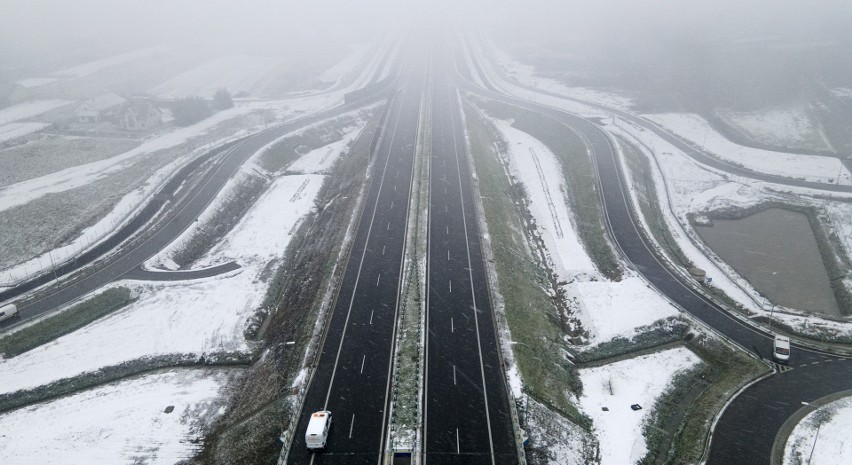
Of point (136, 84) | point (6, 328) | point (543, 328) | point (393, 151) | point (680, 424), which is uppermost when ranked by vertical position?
point (136, 84)

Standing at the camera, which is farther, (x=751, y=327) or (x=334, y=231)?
(x=334, y=231)

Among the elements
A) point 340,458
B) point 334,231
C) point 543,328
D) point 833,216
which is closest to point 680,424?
point 543,328

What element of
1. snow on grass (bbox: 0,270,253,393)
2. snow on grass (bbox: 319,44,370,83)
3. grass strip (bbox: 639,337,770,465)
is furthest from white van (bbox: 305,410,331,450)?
snow on grass (bbox: 319,44,370,83)

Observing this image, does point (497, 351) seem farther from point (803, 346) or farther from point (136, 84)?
point (136, 84)

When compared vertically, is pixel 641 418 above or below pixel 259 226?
below

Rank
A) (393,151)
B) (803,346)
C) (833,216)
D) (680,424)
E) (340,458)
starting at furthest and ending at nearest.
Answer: (393,151)
(833,216)
(803,346)
(680,424)
(340,458)

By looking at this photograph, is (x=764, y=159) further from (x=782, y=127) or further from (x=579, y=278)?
(x=579, y=278)

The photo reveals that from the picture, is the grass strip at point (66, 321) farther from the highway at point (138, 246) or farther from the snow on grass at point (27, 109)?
the snow on grass at point (27, 109)
